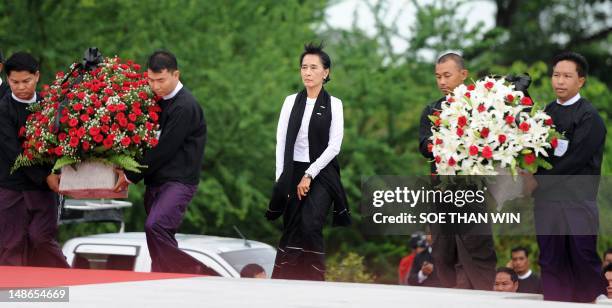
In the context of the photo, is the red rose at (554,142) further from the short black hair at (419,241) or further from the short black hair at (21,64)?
the short black hair at (419,241)

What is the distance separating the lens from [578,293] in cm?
630

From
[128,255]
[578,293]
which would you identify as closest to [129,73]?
[128,255]

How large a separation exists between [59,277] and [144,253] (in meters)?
3.92

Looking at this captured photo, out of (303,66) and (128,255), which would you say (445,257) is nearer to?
(303,66)

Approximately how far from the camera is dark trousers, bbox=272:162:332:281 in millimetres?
7363

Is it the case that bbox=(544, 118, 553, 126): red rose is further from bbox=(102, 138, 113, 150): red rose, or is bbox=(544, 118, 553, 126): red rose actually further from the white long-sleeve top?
bbox=(102, 138, 113, 150): red rose

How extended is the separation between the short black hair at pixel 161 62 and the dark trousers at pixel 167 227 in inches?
30.4

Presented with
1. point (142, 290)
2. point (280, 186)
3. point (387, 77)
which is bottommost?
point (142, 290)

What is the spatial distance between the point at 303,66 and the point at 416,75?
11027 mm

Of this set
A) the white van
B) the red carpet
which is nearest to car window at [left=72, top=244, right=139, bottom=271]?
the white van

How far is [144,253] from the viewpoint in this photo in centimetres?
917

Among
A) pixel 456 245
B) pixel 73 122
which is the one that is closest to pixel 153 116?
pixel 73 122

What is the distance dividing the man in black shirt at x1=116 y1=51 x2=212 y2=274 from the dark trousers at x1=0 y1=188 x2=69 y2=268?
0.90 metres

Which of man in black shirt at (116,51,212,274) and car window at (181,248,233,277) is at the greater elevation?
man in black shirt at (116,51,212,274)
